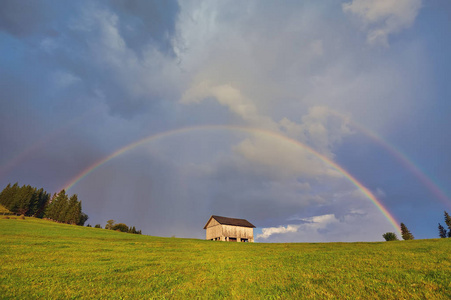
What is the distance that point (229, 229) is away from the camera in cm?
7275

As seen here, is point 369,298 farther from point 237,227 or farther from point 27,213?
point 27,213

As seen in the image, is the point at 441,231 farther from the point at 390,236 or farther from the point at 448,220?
the point at 390,236

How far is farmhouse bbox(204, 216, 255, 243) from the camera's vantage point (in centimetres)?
7150

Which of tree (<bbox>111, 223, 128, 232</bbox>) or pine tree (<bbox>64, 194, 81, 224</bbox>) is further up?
pine tree (<bbox>64, 194, 81, 224</bbox>)

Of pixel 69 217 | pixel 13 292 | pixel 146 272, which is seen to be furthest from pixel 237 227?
pixel 69 217

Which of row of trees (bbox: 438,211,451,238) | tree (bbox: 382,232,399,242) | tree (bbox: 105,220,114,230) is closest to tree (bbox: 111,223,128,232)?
tree (bbox: 105,220,114,230)

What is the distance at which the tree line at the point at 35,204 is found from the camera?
4504 inches

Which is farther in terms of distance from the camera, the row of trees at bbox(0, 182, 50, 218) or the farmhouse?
the row of trees at bbox(0, 182, 50, 218)

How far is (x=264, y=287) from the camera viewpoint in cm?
869

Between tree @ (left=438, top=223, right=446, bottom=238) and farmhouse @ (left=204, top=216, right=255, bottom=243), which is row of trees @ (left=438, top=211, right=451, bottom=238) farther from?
farmhouse @ (left=204, top=216, right=255, bottom=243)

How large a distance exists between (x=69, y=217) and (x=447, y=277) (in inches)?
5684

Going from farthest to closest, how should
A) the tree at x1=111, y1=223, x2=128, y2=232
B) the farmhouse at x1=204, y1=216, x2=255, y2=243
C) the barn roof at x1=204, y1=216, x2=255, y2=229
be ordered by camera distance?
the tree at x1=111, y1=223, x2=128, y2=232 → the barn roof at x1=204, y1=216, x2=255, y2=229 → the farmhouse at x1=204, y1=216, x2=255, y2=243

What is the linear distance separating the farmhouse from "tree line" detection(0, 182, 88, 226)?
86.2 metres

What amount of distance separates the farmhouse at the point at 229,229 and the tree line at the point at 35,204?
86.2m
